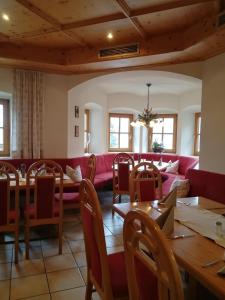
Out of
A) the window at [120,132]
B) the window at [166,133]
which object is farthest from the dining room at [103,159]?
the window at [120,132]

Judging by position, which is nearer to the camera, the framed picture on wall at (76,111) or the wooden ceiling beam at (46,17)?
the wooden ceiling beam at (46,17)

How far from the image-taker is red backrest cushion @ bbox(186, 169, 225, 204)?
3.02m

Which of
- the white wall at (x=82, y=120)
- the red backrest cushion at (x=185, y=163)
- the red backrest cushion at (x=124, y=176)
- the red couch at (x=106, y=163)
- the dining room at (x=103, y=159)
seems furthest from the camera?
the red backrest cushion at (x=185, y=163)

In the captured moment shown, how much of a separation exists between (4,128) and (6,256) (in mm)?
2699

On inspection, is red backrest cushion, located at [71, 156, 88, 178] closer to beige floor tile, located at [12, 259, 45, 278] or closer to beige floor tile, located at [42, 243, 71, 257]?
beige floor tile, located at [42, 243, 71, 257]

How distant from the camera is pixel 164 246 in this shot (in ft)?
2.57

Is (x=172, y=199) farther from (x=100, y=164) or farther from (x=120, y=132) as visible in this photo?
(x=120, y=132)

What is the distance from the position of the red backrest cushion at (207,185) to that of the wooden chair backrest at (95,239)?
1984 mm

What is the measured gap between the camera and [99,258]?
4.78ft

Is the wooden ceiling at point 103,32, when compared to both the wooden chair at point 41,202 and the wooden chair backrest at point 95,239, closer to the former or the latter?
the wooden chair at point 41,202

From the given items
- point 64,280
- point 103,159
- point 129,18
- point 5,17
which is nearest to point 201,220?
point 64,280

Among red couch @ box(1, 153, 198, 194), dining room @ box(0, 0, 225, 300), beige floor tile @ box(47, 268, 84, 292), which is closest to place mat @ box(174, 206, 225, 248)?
dining room @ box(0, 0, 225, 300)

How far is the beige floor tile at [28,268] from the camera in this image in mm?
2326

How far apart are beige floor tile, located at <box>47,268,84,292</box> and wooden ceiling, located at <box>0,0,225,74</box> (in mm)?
2705
